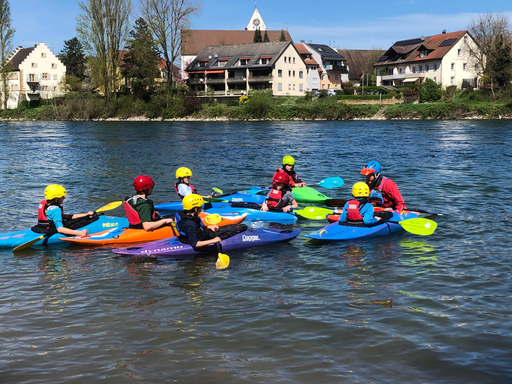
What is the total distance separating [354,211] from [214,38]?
90559 millimetres

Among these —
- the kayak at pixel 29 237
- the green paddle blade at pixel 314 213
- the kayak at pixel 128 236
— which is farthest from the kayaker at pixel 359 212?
the kayak at pixel 29 237

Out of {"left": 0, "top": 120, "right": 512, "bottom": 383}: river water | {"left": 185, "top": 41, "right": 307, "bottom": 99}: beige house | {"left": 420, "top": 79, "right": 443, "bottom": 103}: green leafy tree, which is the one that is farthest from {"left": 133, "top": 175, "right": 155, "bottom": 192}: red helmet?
{"left": 185, "top": 41, "right": 307, "bottom": 99}: beige house

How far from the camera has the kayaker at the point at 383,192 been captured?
413 inches

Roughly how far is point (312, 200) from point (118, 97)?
173 ft

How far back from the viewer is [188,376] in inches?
199

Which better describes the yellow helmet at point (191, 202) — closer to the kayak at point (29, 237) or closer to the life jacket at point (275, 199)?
the kayak at point (29, 237)

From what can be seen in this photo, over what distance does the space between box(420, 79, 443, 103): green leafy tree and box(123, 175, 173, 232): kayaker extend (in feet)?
165

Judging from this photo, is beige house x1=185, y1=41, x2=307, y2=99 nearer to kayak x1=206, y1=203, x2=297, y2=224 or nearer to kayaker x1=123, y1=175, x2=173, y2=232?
kayak x1=206, y1=203, x2=297, y2=224

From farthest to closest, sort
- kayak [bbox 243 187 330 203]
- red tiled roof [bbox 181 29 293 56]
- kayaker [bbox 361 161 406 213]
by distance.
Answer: red tiled roof [bbox 181 29 293 56], kayak [bbox 243 187 330 203], kayaker [bbox 361 161 406 213]

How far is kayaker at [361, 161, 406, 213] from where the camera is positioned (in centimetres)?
1049

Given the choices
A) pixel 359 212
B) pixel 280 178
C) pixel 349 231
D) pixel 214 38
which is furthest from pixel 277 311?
pixel 214 38

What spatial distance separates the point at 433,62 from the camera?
65.5m

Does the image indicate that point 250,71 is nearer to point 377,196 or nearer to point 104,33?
point 104,33

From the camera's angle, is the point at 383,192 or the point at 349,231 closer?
the point at 349,231
